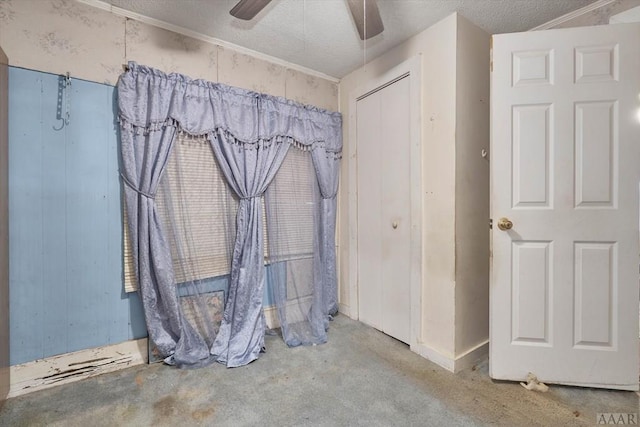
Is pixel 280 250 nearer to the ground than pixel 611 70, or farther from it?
nearer to the ground

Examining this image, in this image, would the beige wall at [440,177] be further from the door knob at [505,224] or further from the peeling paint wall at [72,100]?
the peeling paint wall at [72,100]

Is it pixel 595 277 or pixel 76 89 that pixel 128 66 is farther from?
pixel 595 277

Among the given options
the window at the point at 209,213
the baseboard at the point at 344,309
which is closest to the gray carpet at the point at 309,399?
the window at the point at 209,213

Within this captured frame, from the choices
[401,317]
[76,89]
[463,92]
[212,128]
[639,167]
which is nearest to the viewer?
[639,167]

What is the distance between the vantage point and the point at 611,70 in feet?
5.20

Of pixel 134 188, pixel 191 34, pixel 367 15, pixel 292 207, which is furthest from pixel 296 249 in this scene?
pixel 191 34

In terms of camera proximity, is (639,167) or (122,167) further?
(122,167)

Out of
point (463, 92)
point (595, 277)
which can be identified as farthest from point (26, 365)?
point (595, 277)

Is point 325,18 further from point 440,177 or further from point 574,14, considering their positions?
point 574,14

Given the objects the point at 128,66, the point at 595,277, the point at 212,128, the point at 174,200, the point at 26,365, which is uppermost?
the point at 128,66

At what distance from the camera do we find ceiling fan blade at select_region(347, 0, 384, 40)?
55.1 inches

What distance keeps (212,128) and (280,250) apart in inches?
42.3

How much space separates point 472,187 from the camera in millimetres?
1949

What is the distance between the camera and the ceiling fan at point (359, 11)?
1.41 m
